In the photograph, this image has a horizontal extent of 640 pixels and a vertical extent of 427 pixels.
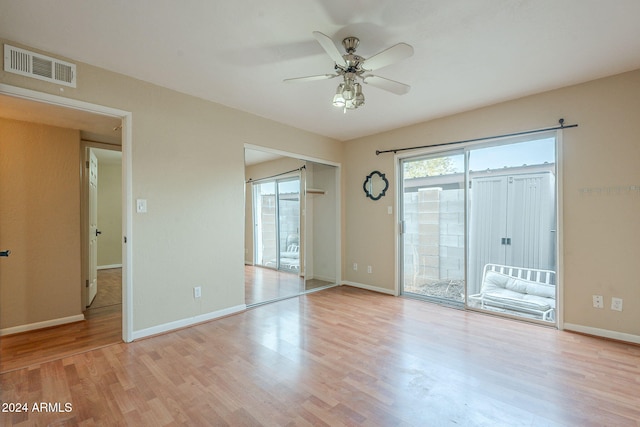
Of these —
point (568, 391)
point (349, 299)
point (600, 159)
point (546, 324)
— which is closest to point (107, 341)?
point (349, 299)

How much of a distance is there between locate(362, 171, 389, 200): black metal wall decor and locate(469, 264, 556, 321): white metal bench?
1.83 m

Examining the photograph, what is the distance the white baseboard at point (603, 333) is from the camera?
2.72 m

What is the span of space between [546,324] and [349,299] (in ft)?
7.66

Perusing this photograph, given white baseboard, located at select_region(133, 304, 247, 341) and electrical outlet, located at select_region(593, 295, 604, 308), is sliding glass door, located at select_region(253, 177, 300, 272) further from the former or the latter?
electrical outlet, located at select_region(593, 295, 604, 308)

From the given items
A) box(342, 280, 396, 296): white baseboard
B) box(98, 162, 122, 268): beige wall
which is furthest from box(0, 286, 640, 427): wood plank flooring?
box(98, 162, 122, 268): beige wall

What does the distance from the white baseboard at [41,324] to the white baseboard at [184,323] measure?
1172 mm

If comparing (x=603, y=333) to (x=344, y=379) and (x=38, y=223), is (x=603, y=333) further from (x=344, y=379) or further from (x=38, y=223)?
(x=38, y=223)

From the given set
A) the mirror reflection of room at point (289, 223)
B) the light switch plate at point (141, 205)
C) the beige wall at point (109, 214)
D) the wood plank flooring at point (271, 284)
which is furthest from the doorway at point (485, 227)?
the beige wall at point (109, 214)

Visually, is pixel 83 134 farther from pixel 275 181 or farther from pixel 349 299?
pixel 349 299

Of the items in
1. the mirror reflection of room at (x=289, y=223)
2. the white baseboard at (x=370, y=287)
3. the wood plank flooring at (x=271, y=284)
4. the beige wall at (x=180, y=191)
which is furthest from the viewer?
the mirror reflection of room at (x=289, y=223)

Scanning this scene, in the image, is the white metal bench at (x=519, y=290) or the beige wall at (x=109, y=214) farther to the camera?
the beige wall at (x=109, y=214)

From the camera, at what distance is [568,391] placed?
1985 millimetres

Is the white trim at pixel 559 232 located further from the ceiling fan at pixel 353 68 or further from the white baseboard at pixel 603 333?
the ceiling fan at pixel 353 68

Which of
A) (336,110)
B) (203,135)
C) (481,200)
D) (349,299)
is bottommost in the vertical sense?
(349,299)
